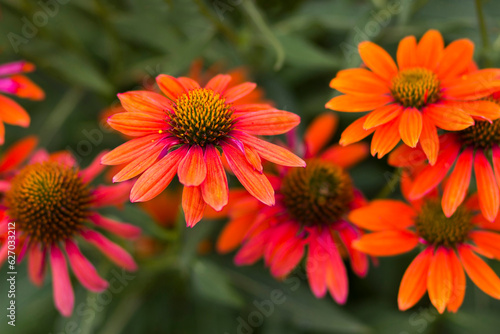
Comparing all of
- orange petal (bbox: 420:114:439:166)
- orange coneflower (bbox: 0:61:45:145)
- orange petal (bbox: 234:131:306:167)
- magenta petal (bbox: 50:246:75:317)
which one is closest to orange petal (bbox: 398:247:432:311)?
orange petal (bbox: 420:114:439:166)

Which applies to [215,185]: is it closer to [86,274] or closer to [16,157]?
[86,274]

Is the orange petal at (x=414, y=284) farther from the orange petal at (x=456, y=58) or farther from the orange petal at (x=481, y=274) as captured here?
the orange petal at (x=456, y=58)

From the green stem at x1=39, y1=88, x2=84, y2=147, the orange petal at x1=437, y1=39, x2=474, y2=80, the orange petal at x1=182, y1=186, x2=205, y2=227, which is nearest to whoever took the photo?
the orange petal at x1=182, y1=186, x2=205, y2=227

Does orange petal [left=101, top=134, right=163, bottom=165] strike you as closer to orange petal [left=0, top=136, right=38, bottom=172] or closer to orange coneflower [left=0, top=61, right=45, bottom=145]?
orange coneflower [left=0, top=61, right=45, bottom=145]

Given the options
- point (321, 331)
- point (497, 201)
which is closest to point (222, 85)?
point (497, 201)

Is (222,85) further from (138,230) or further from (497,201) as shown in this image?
(497,201)

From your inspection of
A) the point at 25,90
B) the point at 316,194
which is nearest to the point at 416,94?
the point at 316,194
